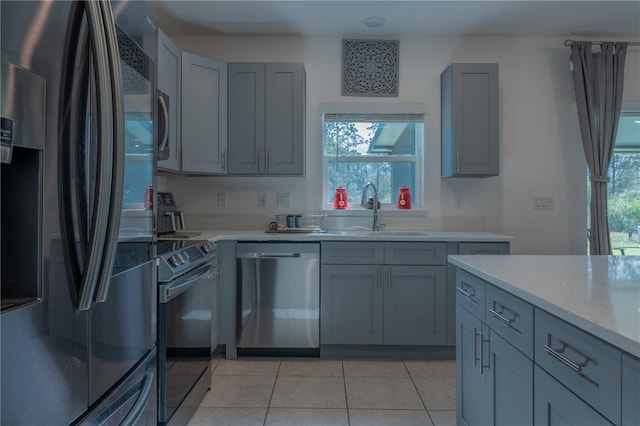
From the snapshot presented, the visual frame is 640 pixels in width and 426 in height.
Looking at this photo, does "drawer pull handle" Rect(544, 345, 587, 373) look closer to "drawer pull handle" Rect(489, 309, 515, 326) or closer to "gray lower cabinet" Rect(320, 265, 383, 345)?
"drawer pull handle" Rect(489, 309, 515, 326)

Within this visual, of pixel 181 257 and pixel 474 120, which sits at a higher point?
pixel 474 120

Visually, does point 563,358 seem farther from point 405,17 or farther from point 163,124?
point 405,17

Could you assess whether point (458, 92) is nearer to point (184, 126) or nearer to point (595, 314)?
point (184, 126)

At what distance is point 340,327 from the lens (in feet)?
8.57

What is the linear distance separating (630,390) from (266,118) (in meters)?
2.67

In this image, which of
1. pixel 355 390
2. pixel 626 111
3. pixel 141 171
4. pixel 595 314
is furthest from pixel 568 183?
pixel 141 171

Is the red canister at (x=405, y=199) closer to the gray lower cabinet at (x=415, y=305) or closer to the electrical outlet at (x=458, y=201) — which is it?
the electrical outlet at (x=458, y=201)

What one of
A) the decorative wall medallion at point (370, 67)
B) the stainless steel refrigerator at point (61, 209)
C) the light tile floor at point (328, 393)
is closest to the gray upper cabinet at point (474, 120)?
the decorative wall medallion at point (370, 67)

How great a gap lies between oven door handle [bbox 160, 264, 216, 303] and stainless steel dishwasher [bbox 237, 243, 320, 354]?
507 millimetres

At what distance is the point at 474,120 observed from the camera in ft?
9.48

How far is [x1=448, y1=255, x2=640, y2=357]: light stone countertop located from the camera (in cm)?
75

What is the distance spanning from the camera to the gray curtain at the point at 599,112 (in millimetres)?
2988

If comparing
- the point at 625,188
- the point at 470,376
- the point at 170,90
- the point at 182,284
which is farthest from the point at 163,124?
the point at 625,188

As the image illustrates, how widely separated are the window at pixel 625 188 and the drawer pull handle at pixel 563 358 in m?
3.00
